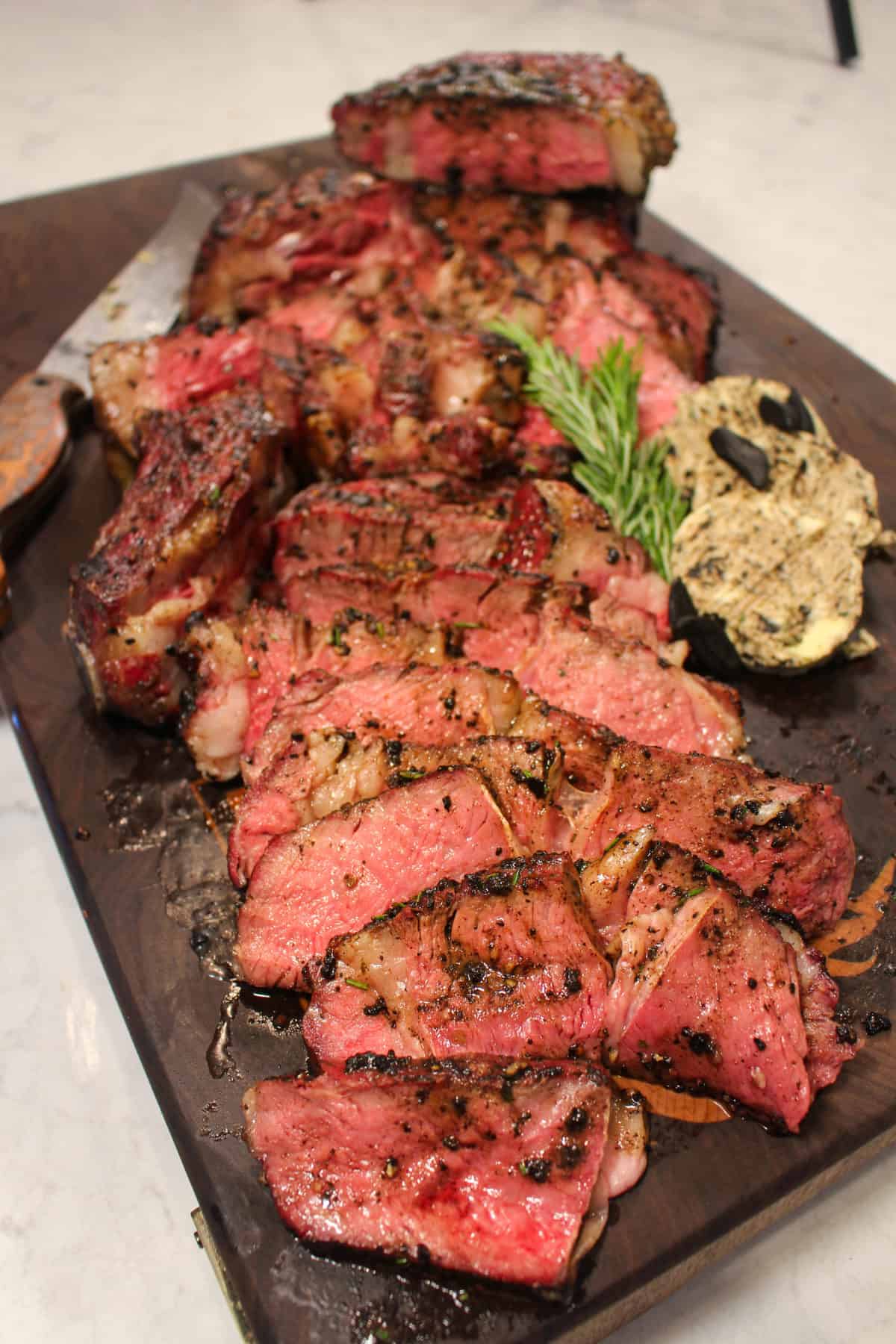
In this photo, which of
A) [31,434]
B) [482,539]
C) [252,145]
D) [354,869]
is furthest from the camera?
[252,145]

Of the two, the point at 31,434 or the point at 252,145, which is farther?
the point at 252,145

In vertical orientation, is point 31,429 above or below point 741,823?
above

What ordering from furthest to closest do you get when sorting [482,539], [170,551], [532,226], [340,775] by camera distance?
[532,226] < [482,539] < [170,551] < [340,775]

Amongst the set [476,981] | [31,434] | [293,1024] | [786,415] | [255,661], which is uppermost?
[31,434]

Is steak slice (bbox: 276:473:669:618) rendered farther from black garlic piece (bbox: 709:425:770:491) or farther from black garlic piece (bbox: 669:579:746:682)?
black garlic piece (bbox: 709:425:770:491)

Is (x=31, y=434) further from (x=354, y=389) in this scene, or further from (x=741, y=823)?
(x=741, y=823)

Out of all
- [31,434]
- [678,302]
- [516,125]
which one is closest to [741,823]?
[678,302]
